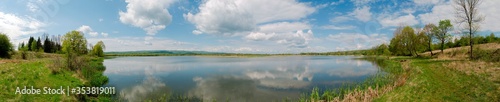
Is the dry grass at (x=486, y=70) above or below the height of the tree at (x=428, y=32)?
below

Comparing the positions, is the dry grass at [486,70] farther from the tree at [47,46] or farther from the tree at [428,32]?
the tree at [47,46]

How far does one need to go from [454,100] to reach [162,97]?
17.4 m

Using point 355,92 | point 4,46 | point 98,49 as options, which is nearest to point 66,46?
point 4,46

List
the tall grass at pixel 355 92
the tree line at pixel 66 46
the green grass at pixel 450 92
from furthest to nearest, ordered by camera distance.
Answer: the tree line at pixel 66 46, the tall grass at pixel 355 92, the green grass at pixel 450 92

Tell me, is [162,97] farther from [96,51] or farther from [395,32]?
[96,51]

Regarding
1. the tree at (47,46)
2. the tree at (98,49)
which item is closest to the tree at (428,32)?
the tree at (98,49)

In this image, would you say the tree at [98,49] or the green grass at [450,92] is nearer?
the green grass at [450,92]

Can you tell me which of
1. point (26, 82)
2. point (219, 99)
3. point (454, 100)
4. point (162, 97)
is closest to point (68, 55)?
point (26, 82)

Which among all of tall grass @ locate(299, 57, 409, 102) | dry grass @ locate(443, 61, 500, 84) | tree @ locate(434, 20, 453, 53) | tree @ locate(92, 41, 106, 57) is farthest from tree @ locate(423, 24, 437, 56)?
tree @ locate(92, 41, 106, 57)

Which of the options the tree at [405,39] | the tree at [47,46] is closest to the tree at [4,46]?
the tree at [47,46]

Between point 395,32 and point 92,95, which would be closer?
point 92,95

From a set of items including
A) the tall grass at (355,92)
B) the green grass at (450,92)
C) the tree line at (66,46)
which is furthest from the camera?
the tree line at (66,46)

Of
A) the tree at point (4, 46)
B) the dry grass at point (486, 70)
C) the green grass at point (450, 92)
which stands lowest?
the green grass at point (450, 92)

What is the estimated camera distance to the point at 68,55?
28.4 meters
